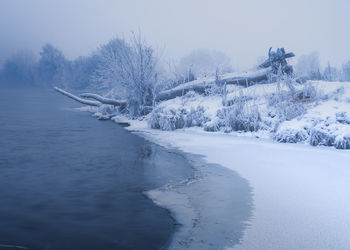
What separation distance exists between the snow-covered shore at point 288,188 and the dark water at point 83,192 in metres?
0.82

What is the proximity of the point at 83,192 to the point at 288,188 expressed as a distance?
3.01 meters

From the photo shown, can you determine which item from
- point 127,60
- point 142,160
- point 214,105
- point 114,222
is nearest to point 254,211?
point 114,222

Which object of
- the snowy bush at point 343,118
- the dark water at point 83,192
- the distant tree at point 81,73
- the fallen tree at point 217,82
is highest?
the distant tree at point 81,73

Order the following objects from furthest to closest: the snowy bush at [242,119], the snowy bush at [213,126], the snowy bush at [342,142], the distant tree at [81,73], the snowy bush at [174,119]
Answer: the distant tree at [81,73] < the snowy bush at [174,119] < the snowy bush at [213,126] < the snowy bush at [242,119] < the snowy bush at [342,142]

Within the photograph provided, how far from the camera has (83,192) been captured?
5523mm

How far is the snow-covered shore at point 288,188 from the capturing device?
3.81m

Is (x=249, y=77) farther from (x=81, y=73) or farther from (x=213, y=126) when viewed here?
(x=81, y=73)

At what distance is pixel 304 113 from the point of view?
11703 millimetres

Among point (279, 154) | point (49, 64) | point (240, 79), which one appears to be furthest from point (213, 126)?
point (49, 64)

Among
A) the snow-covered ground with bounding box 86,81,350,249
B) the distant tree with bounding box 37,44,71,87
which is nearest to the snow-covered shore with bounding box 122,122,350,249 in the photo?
the snow-covered ground with bounding box 86,81,350,249

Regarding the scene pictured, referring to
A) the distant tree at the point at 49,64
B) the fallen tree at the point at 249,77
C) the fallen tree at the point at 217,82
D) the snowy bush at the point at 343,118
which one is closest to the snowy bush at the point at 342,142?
the snowy bush at the point at 343,118

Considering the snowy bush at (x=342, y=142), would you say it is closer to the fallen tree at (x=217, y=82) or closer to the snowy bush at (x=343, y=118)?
the snowy bush at (x=343, y=118)

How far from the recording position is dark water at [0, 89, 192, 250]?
3.90 metres

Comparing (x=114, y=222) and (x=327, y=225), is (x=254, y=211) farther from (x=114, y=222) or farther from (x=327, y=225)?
(x=114, y=222)
